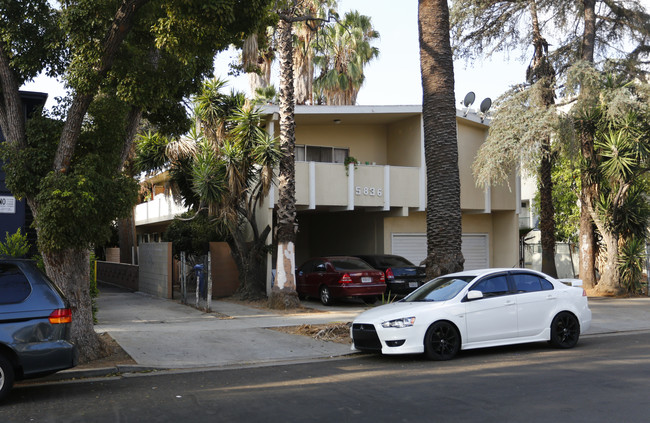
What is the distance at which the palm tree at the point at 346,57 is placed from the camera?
35062mm

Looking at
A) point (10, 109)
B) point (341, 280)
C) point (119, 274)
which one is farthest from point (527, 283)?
point (119, 274)

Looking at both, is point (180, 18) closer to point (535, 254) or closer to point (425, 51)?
point (425, 51)

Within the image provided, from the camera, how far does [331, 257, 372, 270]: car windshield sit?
727 inches

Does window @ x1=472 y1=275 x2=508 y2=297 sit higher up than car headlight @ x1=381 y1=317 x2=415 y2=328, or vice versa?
window @ x1=472 y1=275 x2=508 y2=297

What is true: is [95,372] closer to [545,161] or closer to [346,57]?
[545,161]

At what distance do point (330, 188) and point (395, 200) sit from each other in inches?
101

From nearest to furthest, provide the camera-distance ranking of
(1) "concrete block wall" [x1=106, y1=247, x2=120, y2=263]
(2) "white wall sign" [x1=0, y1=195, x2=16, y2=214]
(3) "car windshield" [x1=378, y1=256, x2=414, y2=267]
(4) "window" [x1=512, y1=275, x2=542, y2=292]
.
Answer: (4) "window" [x1=512, y1=275, x2=542, y2=292] < (2) "white wall sign" [x1=0, y1=195, x2=16, y2=214] < (3) "car windshield" [x1=378, y1=256, x2=414, y2=267] < (1) "concrete block wall" [x1=106, y1=247, x2=120, y2=263]

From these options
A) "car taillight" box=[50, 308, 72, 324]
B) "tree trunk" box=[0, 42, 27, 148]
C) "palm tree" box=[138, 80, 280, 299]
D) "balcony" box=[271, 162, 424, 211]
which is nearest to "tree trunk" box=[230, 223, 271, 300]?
"palm tree" box=[138, 80, 280, 299]

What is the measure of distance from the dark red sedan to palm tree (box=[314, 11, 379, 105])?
59.3ft

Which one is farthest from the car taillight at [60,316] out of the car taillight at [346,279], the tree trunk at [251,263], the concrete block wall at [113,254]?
the concrete block wall at [113,254]

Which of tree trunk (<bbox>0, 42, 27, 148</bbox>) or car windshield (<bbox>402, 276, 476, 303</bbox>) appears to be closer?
tree trunk (<bbox>0, 42, 27, 148</bbox>)

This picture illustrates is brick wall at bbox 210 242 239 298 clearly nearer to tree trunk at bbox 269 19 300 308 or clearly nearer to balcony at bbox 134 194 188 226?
tree trunk at bbox 269 19 300 308

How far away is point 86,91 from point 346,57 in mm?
27865

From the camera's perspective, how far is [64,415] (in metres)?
6.77
